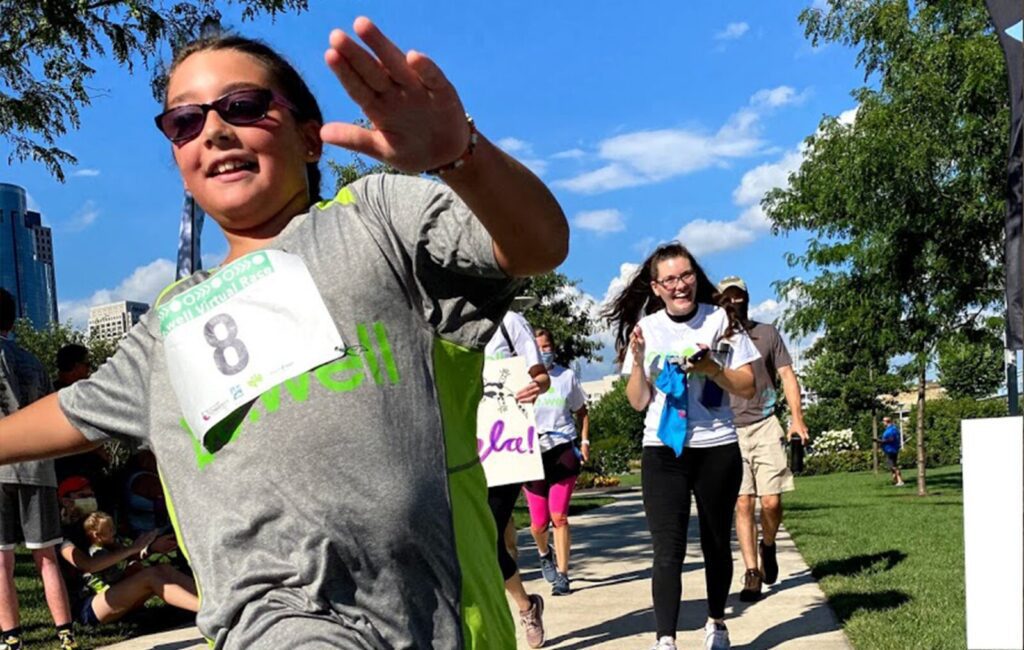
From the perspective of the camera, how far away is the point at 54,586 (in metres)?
6.34

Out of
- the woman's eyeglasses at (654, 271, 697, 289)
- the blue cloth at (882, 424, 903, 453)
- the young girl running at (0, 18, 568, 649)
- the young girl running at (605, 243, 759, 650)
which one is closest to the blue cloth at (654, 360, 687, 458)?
the young girl running at (605, 243, 759, 650)

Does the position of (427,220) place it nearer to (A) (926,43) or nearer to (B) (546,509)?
(B) (546,509)

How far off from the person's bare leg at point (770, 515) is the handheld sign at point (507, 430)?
2121 millimetres

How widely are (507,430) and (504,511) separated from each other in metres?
0.61

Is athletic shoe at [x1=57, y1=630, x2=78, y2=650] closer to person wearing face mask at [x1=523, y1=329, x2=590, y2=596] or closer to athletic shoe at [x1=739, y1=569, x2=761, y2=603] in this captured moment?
person wearing face mask at [x1=523, y1=329, x2=590, y2=596]

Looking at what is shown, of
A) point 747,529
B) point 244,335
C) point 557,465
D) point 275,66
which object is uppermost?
point 275,66

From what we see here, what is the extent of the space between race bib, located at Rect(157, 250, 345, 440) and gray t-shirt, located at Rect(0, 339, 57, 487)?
4.77 meters

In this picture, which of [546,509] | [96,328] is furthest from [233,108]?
[96,328]

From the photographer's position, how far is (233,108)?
6.57 ft

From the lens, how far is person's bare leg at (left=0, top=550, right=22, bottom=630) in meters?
6.19

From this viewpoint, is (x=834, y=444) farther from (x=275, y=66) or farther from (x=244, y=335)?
(x=244, y=335)

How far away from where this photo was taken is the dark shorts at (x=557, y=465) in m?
8.16

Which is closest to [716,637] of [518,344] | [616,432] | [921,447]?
[518,344]

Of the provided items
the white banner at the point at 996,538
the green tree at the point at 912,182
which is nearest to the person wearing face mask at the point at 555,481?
the white banner at the point at 996,538
